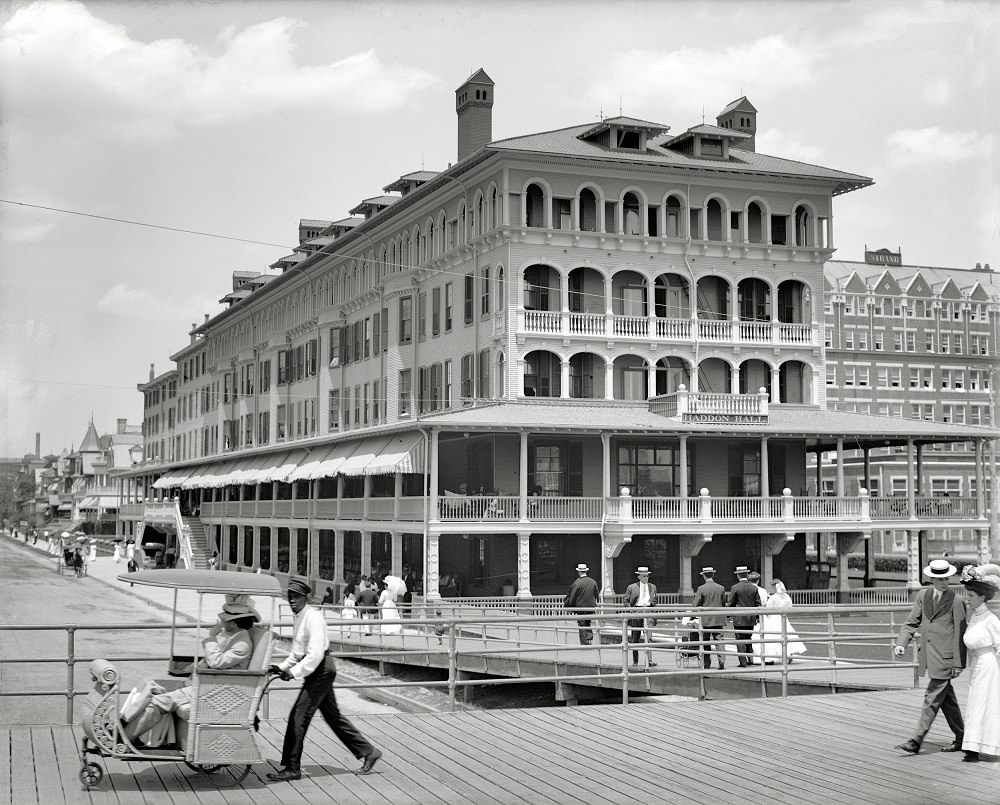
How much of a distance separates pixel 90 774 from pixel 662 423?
109ft

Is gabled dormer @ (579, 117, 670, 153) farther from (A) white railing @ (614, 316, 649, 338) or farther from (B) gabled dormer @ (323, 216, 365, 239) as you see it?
(B) gabled dormer @ (323, 216, 365, 239)

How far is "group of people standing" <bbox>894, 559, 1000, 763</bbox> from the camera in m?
11.9

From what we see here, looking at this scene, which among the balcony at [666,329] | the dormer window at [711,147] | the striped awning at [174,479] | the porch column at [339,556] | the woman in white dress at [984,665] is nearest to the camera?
the woman in white dress at [984,665]

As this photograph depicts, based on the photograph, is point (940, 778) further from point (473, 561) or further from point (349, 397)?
point (349, 397)

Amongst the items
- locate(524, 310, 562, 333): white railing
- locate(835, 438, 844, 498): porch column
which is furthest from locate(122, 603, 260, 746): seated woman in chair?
locate(835, 438, 844, 498): porch column

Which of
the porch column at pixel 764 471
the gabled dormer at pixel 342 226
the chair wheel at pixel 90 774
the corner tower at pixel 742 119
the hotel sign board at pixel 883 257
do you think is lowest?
the chair wheel at pixel 90 774

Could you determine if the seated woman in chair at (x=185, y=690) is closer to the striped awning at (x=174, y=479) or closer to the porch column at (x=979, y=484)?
the porch column at (x=979, y=484)

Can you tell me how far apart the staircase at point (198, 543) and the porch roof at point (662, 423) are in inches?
1222

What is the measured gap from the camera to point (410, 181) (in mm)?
55438

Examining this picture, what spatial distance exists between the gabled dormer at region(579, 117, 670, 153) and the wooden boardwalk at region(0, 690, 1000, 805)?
34483mm

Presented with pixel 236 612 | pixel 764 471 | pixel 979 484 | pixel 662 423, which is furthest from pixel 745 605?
pixel 979 484

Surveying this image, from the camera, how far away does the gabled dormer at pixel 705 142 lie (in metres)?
48.6

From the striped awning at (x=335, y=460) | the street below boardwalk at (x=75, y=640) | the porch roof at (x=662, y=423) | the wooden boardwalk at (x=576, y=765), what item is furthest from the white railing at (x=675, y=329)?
the wooden boardwalk at (x=576, y=765)

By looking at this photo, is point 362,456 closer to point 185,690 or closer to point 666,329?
→ point 666,329
